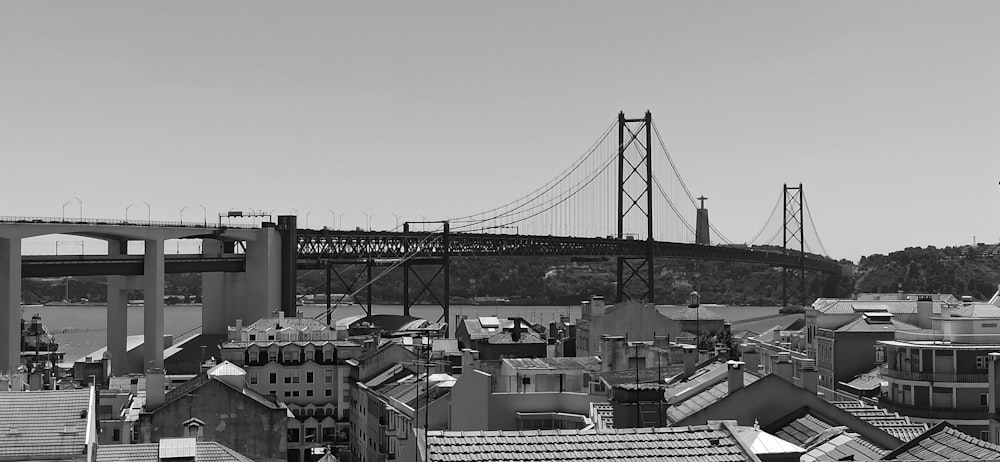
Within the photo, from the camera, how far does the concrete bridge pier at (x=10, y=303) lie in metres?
57.2

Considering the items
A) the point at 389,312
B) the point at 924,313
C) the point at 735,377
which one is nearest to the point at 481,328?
the point at 924,313

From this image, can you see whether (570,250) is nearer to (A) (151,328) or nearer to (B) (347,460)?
(A) (151,328)

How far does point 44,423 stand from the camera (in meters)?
15.7

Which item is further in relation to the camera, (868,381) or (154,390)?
(868,381)

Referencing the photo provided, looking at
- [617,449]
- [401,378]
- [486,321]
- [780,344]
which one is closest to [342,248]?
[486,321]

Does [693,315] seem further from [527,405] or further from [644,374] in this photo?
[527,405]

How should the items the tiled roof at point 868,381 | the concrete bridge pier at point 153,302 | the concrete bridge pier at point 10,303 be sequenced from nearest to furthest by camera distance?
the tiled roof at point 868,381 < the concrete bridge pier at point 10,303 < the concrete bridge pier at point 153,302

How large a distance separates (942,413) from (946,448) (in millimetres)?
14060

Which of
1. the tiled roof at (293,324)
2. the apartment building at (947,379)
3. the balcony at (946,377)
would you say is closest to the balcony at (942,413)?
the apartment building at (947,379)

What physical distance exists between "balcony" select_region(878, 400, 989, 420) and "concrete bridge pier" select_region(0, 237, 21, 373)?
123 ft

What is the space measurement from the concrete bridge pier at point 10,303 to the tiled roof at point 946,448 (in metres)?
44.7

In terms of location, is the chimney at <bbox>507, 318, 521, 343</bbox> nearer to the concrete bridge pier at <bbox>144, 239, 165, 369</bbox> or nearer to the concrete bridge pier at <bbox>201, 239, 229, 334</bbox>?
the concrete bridge pier at <bbox>144, 239, 165, 369</bbox>

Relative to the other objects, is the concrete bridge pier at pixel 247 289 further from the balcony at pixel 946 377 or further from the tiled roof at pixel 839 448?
the tiled roof at pixel 839 448

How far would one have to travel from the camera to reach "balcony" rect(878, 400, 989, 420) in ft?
103
